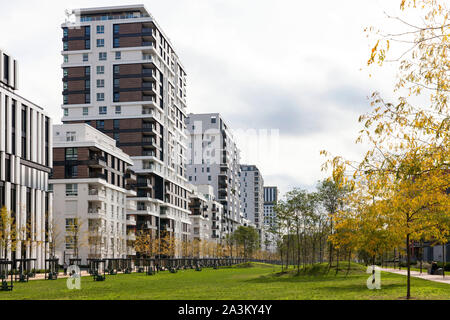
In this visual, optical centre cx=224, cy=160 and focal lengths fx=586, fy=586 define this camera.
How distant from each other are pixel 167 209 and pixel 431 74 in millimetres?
109509

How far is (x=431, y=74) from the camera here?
1594 cm

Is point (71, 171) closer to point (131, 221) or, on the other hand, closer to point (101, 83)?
point (131, 221)

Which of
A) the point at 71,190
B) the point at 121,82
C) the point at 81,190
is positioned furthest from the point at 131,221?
the point at 121,82

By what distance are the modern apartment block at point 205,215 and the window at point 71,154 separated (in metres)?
63.5

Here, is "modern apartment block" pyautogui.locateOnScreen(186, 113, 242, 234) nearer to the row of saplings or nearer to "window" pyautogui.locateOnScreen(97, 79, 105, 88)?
the row of saplings

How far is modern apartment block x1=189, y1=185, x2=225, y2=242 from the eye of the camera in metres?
154

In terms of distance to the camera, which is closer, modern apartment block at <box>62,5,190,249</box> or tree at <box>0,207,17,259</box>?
tree at <box>0,207,17,259</box>

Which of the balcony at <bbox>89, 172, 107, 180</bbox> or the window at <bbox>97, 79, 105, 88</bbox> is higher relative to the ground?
the window at <bbox>97, 79, 105, 88</bbox>

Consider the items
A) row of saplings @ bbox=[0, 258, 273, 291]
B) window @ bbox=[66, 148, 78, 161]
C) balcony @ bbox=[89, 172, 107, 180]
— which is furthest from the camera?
balcony @ bbox=[89, 172, 107, 180]

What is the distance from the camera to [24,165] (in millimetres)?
74750

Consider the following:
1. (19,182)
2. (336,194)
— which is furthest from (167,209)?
(336,194)

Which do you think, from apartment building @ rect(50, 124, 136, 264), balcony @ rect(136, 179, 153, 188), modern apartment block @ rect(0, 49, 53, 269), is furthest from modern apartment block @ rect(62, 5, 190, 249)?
modern apartment block @ rect(0, 49, 53, 269)

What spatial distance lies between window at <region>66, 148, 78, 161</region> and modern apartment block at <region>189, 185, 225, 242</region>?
208ft
